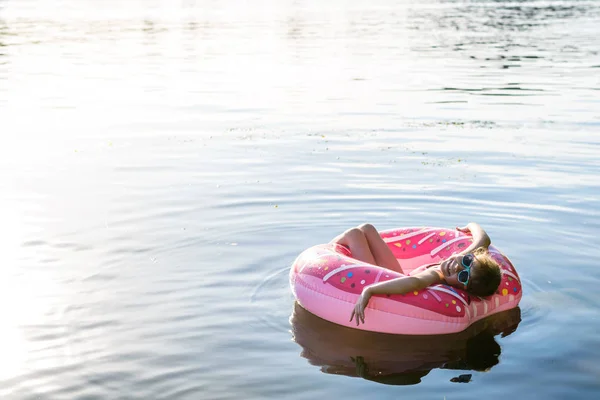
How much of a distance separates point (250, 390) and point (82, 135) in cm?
1133

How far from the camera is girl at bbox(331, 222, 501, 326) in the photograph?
7.03 m

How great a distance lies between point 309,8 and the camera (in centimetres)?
6038

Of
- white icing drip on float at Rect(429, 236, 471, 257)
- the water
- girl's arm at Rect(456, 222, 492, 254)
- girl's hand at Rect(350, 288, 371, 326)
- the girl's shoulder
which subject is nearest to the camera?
the water

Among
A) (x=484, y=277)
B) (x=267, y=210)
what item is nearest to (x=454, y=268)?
(x=484, y=277)

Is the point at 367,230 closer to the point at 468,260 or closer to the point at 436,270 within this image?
the point at 436,270

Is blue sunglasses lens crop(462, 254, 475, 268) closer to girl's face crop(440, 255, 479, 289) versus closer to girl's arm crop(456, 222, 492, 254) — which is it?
girl's face crop(440, 255, 479, 289)

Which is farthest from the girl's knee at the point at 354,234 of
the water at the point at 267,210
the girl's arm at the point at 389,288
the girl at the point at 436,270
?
the girl's arm at the point at 389,288

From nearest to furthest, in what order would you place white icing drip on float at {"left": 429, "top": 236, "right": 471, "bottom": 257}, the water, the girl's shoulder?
the water < the girl's shoulder < white icing drip on float at {"left": 429, "top": 236, "right": 471, "bottom": 257}

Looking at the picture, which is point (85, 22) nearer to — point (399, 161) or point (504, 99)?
point (504, 99)

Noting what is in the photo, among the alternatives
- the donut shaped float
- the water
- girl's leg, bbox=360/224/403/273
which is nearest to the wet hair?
the donut shaped float

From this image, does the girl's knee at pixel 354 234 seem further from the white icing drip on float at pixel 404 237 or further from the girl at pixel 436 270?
the white icing drip on float at pixel 404 237

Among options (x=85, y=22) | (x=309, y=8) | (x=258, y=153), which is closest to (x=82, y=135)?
(x=258, y=153)

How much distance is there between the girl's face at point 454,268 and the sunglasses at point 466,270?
0.02 meters

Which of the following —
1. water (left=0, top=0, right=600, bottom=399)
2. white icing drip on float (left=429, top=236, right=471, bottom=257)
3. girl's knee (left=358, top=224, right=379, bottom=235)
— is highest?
girl's knee (left=358, top=224, right=379, bottom=235)
